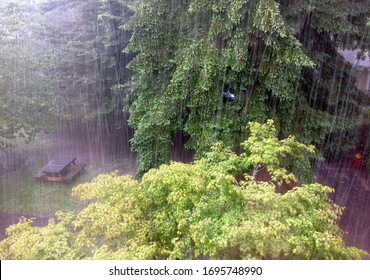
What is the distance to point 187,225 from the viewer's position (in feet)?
12.9

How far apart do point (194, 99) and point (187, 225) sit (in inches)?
130

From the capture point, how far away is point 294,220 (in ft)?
11.8

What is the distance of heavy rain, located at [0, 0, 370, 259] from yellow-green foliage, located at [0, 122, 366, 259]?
0.10 feet

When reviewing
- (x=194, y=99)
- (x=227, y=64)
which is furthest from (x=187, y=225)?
(x=227, y=64)

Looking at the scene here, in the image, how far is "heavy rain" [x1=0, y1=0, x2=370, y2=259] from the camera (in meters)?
4.30

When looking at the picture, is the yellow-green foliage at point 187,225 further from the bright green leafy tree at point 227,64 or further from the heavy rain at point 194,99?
the bright green leafy tree at point 227,64

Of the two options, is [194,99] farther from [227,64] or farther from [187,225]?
[187,225]

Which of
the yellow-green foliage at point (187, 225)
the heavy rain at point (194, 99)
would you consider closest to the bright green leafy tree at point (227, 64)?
the heavy rain at point (194, 99)

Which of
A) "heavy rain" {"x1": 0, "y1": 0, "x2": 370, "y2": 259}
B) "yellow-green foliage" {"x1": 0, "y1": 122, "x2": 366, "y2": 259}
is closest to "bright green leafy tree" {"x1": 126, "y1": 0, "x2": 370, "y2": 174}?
"heavy rain" {"x1": 0, "y1": 0, "x2": 370, "y2": 259}

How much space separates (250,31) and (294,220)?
12.8 feet

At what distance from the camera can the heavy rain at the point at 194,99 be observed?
4301mm

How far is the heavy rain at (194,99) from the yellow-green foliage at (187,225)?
31 mm

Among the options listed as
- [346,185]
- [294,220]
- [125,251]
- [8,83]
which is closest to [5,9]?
[8,83]

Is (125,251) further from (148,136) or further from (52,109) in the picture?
(52,109)
